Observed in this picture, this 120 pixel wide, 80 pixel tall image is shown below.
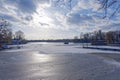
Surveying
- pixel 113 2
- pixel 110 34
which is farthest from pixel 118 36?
pixel 113 2

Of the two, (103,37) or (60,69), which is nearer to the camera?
(60,69)

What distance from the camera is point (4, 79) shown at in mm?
13797

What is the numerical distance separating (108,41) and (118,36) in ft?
35.8

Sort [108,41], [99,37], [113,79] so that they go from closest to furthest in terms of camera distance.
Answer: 1. [113,79]
2. [108,41]
3. [99,37]

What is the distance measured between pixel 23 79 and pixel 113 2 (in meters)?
9.86

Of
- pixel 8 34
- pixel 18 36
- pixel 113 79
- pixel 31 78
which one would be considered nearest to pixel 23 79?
pixel 31 78

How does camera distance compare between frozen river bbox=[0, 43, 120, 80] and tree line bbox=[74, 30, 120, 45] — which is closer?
frozen river bbox=[0, 43, 120, 80]

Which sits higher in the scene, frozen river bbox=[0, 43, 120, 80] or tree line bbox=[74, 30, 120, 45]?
tree line bbox=[74, 30, 120, 45]

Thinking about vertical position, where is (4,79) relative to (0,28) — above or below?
below

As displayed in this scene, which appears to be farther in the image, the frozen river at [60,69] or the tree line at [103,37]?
the tree line at [103,37]

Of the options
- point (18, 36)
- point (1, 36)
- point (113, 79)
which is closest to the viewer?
point (113, 79)

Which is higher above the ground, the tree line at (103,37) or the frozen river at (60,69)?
the tree line at (103,37)

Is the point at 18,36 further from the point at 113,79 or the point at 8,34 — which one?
the point at 113,79

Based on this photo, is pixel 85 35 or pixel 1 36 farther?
pixel 85 35
